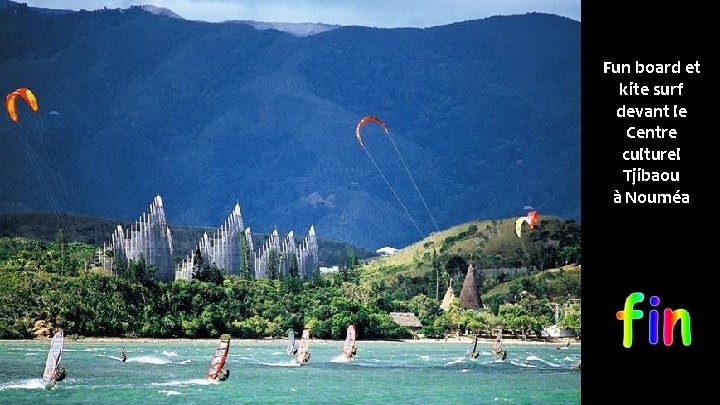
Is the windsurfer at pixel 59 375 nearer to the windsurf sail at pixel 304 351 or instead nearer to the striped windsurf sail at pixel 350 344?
the windsurf sail at pixel 304 351

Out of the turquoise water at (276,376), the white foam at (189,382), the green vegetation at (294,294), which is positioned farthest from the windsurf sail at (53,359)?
the green vegetation at (294,294)

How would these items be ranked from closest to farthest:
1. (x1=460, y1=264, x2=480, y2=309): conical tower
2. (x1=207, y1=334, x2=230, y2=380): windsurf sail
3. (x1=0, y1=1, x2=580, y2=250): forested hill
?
(x1=207, y1=334, x2=230, y2=380): windsurf sail
(x1=460, y1=264, x2=480, y2=309): conical tower
(x1=0, y1=1, x2=580, y2=250): forested hill

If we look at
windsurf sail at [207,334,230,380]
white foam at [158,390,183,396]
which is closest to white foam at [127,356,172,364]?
windsurf sail at [207,334,230,380]

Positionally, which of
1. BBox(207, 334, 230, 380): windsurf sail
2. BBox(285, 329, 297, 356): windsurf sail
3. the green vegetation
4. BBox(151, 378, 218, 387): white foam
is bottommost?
BBox(151, 378, 218, 387): white foam
